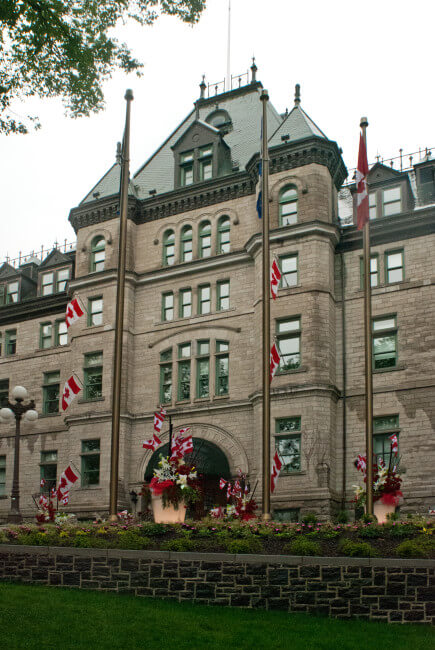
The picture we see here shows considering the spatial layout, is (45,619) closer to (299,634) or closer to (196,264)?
(299,634)

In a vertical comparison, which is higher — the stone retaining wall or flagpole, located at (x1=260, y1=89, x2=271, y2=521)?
flagpole, located at (x1=260, y1=89, x2=271, y2=521)

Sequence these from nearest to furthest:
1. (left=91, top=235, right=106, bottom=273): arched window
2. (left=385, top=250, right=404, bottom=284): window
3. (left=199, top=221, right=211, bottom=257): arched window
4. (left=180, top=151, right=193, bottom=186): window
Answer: (left=385, top=250, right=404, bottom=284): window → (left=199, top=221, right=211, bottom=257): arched window → (left=180, top=151, right=193, bottom=186): window → (left=91, top=235, right=106, bottom=273): arched window

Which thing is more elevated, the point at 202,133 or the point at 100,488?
the point at 202,133

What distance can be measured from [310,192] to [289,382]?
7788 mm

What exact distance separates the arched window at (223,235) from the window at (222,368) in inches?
165

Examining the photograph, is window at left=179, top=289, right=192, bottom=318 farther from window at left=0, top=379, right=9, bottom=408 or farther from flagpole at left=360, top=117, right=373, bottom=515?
flagpole at left=360, top=117, right=373, bottom=515

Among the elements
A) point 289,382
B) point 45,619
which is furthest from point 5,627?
point 289,382

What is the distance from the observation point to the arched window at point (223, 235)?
35812 mm

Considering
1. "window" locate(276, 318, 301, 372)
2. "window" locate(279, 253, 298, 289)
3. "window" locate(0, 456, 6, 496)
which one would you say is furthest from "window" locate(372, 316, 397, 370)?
"window" locate(0, 456, 6, 496)

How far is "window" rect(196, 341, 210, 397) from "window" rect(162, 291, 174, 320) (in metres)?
2.33

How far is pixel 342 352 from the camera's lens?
3238cm

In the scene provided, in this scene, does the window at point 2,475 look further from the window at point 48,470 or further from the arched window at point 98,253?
the arched window at point 98,253

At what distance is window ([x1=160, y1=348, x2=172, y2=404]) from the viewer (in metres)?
35.1

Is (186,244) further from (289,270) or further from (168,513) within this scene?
(168,513)
